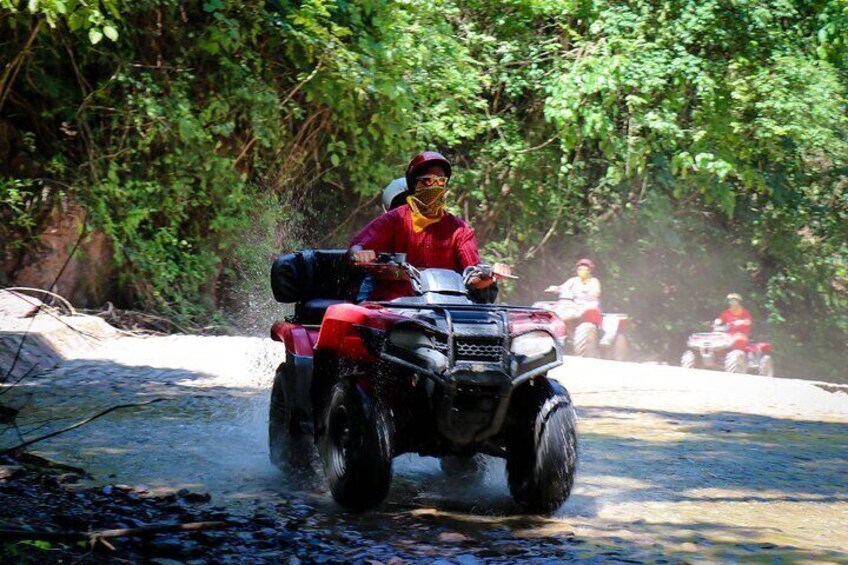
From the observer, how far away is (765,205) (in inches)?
965

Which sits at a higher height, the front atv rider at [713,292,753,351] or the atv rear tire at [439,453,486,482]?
the front atv rider at [713,292,753,351]

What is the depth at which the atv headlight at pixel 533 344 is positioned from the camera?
18.9 ft

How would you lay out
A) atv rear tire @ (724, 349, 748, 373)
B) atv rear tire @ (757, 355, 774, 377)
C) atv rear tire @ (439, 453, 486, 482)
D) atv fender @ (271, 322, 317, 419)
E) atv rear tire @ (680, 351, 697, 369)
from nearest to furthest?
→ atv fender @ (271, 322, 317, 419)
atv rear tire @ (439, 453, 486, 482)
atv rear tire @ (724, 349, 748, 373)
atv rear tire @ (757, 355, 774, 377)
atv rear tire @ (680, 351, 697, 369)

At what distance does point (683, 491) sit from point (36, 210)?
1035 cm

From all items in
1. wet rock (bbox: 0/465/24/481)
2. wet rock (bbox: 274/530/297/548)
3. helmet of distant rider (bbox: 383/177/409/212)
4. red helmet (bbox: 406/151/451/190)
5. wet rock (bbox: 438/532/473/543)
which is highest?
red helmet (bbox: 406/151/451/190)

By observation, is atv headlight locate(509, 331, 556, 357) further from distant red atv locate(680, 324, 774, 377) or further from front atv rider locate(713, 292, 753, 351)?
front atv rider locate(713, 292, 753, 351)

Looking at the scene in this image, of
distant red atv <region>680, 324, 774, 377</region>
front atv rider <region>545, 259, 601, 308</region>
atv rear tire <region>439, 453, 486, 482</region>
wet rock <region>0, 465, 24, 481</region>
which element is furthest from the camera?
distant red atv <region>680, 324, 774, 377</region>

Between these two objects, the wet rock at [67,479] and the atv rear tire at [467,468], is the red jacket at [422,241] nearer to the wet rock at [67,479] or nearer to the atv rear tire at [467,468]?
the atv rear tire at [467,468]

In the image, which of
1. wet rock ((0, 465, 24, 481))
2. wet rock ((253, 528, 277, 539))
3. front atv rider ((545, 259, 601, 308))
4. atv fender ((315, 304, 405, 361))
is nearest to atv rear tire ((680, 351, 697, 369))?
front atv rider ((545, 259, 601, 308))

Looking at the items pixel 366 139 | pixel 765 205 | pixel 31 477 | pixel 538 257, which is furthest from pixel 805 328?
pixel 31 477

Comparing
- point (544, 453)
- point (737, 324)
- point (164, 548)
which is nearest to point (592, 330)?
point (737, 324)

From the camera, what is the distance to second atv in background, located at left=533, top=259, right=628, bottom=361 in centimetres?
1973

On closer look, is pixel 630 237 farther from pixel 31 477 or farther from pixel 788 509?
pixel 31 477

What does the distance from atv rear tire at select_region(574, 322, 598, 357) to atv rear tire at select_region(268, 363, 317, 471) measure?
41.9 ft
